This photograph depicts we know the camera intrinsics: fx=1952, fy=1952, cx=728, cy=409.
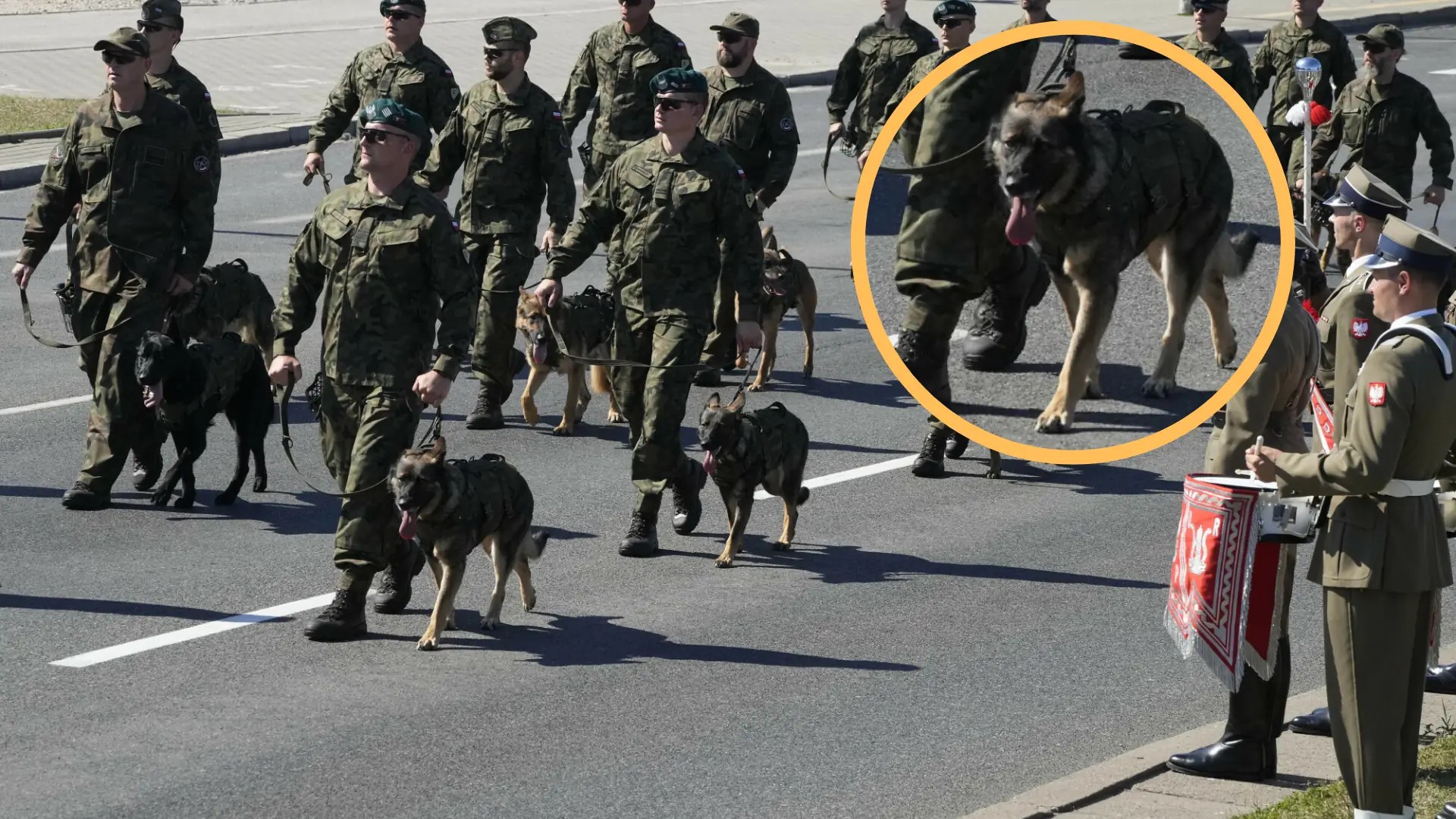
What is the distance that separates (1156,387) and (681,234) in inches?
284

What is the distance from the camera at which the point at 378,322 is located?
841 cm

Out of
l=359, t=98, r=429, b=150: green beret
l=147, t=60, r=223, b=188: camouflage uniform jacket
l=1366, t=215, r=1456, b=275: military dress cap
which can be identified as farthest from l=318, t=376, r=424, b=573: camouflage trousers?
l=1366, t=215, r=1456, b=275: military dress cap

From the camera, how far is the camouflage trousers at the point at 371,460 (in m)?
8.40

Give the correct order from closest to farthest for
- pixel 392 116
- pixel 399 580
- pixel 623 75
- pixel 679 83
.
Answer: pixel 392 116 < pixel 399 580 < pixel 679 83 < pixel 623 75

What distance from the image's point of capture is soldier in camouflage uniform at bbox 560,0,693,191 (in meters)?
14.2

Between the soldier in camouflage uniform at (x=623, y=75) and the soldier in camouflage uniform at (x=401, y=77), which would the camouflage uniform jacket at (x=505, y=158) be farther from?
the soldier in camouflage uniform at (x=623, y=75)

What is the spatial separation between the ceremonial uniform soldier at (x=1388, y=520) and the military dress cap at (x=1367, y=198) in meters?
1.05

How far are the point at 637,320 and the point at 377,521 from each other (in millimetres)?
2070

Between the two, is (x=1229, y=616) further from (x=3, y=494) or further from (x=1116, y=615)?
(x=3, y=494)

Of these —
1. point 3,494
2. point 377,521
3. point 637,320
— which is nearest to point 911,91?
point 377,521

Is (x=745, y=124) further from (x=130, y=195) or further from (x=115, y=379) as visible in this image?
(x=115, y=379)

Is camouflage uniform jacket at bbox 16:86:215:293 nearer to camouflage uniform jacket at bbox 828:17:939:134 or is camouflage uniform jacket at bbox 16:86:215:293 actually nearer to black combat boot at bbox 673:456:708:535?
black combat boot at bbox 673:456:708:535

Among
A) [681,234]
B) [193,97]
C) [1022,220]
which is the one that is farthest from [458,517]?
[1022,220]

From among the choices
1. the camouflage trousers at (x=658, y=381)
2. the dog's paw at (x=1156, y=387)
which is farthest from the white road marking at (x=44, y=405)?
the dog's paw at (x=1156, y=387)
